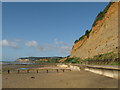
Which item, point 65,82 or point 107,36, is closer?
point 65,82

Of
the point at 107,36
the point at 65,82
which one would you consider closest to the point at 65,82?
the point at 65,82

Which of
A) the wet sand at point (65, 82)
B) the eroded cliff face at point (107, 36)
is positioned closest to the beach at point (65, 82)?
the wet sand at point (65, 82)

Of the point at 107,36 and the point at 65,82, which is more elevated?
the point at 107,36

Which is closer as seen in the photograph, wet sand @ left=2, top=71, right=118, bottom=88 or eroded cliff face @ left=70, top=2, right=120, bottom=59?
wet sand @ left=2, top=71, right=118, bottom=88

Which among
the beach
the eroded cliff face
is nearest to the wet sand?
the beach

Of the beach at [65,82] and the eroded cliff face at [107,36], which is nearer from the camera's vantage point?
the beach at [65,82]

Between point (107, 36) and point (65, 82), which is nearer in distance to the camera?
point (65, 82)

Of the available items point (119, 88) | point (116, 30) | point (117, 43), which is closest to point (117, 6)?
point (116, 30)

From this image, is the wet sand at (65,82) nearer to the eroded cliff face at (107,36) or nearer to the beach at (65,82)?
the beach at (65,82)

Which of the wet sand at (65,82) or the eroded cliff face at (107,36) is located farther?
the eroded cliff face at (107,36)

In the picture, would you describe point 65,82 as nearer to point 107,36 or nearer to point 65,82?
point 65,82

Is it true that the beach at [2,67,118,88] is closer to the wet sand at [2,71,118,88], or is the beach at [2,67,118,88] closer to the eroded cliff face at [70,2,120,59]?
the wet sand at [2,71,118,88]

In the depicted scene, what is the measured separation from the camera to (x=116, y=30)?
46.5 metres

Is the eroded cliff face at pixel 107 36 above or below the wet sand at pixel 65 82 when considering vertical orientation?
above
